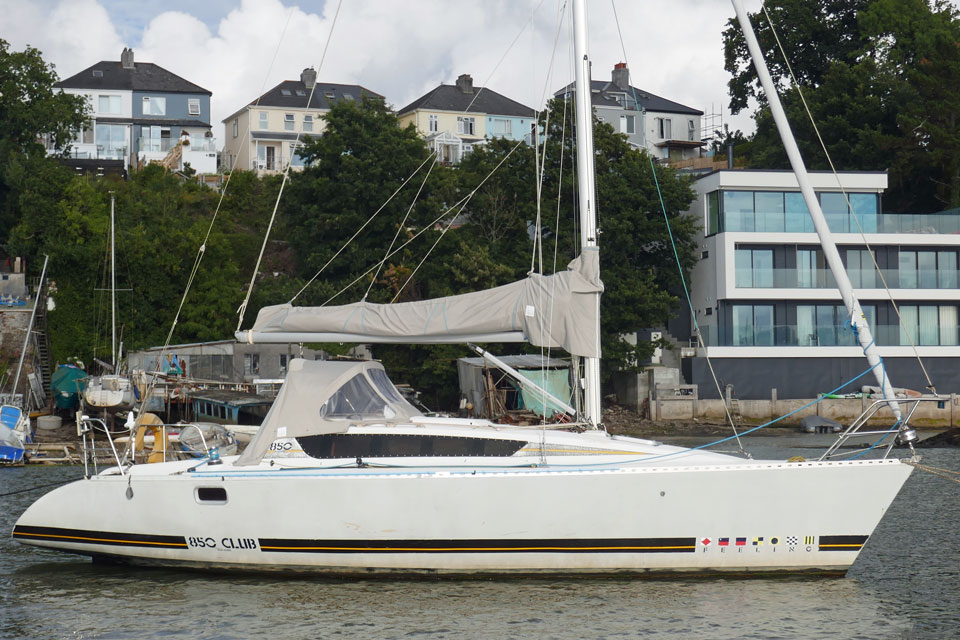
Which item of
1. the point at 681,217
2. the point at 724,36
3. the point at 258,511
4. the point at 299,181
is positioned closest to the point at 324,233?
the point at 299,181

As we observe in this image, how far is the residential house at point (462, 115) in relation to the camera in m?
76.2

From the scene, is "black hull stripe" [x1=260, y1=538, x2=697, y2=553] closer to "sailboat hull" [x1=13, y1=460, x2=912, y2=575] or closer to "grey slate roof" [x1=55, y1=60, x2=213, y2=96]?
"sailboat hull" [x1=13, y1=460, x2=912, y2=575]

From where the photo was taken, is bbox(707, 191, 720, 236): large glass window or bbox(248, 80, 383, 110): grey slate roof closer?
bbox(707, 191, 720, 236): large glass window

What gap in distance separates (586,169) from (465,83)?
69766mm

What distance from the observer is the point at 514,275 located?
4450cm

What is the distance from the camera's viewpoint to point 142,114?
74375mm

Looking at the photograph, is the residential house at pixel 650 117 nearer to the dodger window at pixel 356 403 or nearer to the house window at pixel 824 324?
the house window at pixel 824 324

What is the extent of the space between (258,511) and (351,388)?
84.7 inches

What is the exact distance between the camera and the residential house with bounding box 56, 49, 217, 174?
2808 inches

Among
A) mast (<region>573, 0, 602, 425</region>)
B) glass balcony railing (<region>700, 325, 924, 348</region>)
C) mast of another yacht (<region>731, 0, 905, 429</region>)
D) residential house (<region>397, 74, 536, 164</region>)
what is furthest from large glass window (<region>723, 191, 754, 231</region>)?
mast (<region>573, 0, 602, 425</region>)

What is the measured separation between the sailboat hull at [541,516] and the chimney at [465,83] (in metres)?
71.9

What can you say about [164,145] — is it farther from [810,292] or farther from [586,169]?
[586,169]

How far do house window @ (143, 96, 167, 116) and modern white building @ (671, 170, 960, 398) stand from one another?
44178mm

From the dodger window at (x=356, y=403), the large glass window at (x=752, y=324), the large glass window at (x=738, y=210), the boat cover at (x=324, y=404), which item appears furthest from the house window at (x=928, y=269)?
the dodger window at (x=356, y=403)
